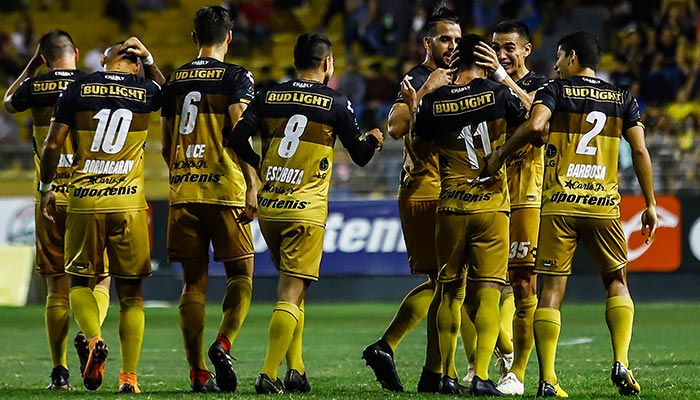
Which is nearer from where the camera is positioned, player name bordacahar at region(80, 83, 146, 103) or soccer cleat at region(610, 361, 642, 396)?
soccer cleat at region(610, 361, 642, 396)

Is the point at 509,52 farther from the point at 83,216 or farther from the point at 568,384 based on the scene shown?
the point at 83,216

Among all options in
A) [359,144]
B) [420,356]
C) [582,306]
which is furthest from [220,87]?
[582,306]

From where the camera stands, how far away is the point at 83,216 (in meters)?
9.99

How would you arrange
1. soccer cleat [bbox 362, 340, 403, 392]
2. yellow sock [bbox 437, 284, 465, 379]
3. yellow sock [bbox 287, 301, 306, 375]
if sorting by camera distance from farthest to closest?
1. soccer cleat [bbox 362, 340, 403, 392]
2. yellow sock [bbox 287, 301, 306, 375]
3. yellow sock [bbox 437, 284, 465, 379]

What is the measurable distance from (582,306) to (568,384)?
960 centimetres

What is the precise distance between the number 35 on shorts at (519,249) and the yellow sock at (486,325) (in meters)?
1.11

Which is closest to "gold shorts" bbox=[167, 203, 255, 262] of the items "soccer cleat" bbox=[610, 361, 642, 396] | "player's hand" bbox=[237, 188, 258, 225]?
"player's hand" bbox=[237, 188, 258, 225]

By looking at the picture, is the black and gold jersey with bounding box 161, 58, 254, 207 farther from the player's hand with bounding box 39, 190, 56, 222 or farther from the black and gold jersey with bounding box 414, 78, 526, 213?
the black and gold jersey with bounding box 414, 78, 526, 213

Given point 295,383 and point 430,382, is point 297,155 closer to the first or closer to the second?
point 295,383

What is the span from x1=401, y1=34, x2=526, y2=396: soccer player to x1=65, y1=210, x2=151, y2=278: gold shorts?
2195mm

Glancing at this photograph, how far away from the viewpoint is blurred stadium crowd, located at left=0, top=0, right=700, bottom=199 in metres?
21.0

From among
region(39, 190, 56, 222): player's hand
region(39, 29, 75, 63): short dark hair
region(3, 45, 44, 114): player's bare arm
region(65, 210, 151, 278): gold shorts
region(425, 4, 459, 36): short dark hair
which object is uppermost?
region(425, 4, 459, 36): short dark hair

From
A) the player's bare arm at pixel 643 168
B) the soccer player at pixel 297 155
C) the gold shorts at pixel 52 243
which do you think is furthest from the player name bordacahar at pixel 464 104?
the gold shorts at pixel 52 243

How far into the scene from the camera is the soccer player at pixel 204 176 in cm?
1000
